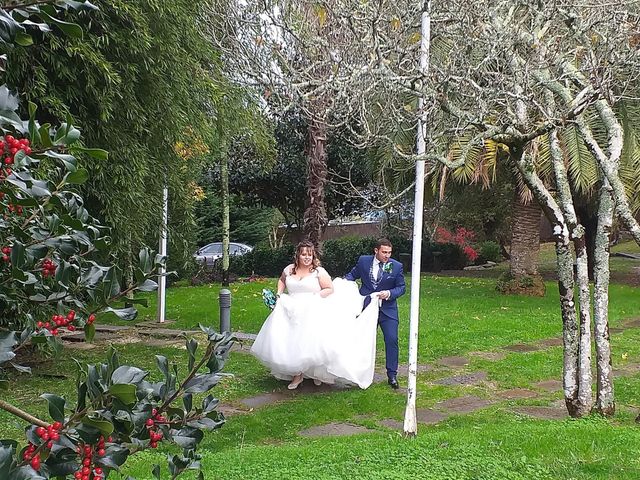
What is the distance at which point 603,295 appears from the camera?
6352mm

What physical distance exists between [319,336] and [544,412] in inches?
103

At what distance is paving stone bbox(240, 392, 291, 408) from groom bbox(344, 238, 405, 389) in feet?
4.35

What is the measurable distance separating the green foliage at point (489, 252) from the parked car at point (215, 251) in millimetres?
9883

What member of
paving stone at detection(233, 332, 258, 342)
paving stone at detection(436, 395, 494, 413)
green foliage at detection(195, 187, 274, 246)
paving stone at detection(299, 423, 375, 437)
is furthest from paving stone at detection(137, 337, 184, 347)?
green foliage at detection(195, 187, 274, 246)

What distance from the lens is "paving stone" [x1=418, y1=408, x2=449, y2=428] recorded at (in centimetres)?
714

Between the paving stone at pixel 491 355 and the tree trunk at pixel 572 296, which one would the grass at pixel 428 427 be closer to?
the paving stone at pixel 491 355

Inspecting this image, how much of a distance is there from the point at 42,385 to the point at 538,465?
645 centimetres

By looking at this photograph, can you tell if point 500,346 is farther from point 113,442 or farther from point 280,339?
point 113,442

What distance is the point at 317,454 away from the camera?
548cm

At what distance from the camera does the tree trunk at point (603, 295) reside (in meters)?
6.36

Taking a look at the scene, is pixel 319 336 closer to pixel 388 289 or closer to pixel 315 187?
pixel 388 289

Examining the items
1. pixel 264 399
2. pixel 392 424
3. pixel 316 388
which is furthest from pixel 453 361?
pixel 392 424

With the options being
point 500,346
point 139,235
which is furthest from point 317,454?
point 500,346

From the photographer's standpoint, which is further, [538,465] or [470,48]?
[470,48]
